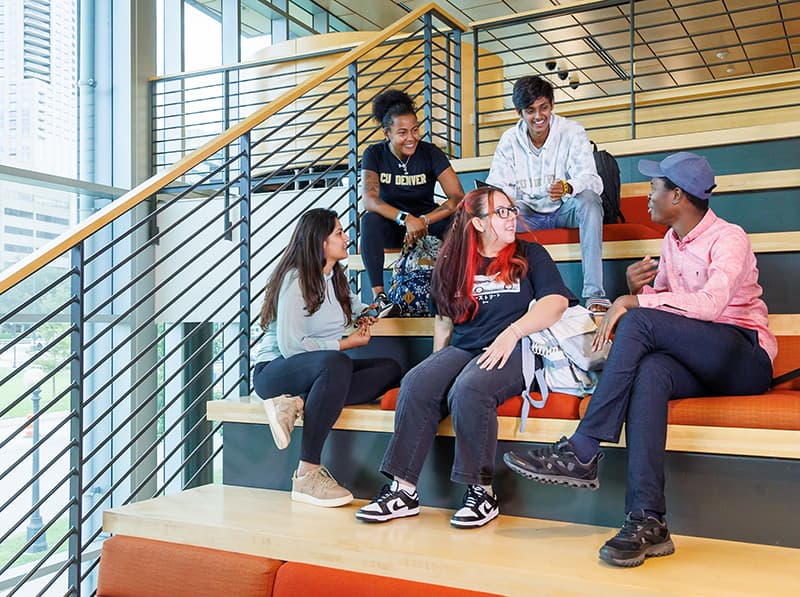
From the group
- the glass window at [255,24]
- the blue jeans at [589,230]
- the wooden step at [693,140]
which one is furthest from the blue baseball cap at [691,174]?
the glass window at [255,24]

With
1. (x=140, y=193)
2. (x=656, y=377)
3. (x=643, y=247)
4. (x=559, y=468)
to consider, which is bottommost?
(x=559, y=468)

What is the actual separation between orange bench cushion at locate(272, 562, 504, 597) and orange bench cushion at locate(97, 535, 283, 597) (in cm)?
5

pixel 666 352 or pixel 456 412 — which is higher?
pixel 666 352

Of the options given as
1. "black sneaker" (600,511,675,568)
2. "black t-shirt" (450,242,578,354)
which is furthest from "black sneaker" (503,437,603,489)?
"black t-shirt" (450,242,578,354)

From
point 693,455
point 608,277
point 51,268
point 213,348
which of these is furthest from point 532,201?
point 213,348

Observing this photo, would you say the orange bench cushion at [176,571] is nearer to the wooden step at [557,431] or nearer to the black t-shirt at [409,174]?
the wooden step at [557,431]

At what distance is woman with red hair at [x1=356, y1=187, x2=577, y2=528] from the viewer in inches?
84.7

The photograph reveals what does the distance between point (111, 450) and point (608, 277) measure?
4782 millimetres

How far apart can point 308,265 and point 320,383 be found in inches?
18.0

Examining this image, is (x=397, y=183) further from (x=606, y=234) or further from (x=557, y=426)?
(x=557, y=426)

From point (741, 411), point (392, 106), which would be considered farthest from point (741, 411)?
point (392, 106)

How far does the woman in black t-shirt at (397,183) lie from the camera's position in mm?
3270

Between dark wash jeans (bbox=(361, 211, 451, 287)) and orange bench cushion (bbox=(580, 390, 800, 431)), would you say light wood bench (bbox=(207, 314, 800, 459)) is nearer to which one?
orange bench cushion (bbox=(580, 390, 800, 431))

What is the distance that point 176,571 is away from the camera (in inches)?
85.7
